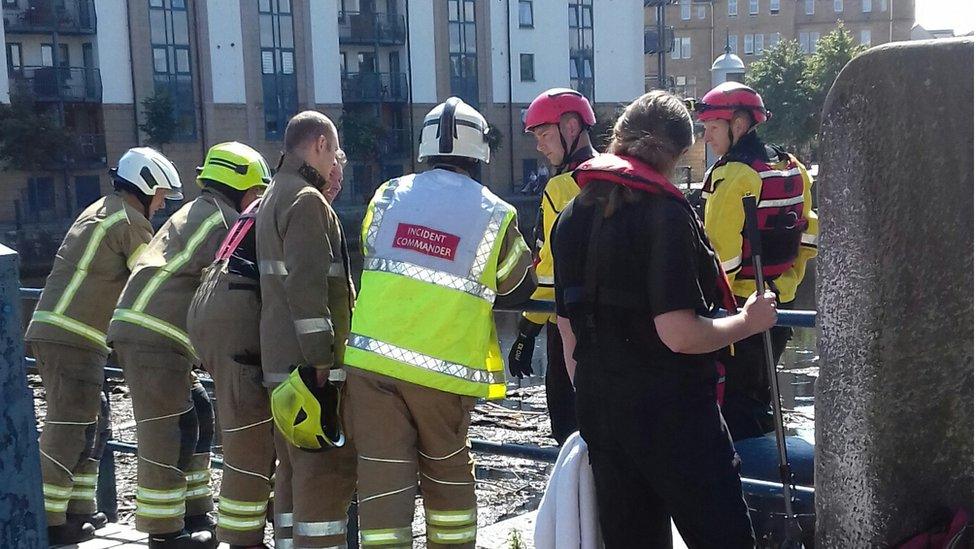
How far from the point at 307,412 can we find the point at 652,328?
148 centimetres

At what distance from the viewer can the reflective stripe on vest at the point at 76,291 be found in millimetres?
5500

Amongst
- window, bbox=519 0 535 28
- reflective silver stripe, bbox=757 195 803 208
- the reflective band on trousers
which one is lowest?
the reflective band on trousers

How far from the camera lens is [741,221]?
15.9 ft

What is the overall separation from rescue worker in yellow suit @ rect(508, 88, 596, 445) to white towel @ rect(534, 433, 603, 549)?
122cm

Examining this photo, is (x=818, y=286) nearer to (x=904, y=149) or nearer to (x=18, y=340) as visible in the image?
(x=904, y=149)

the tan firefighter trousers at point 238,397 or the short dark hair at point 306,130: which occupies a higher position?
the short dark hair at point 306,130

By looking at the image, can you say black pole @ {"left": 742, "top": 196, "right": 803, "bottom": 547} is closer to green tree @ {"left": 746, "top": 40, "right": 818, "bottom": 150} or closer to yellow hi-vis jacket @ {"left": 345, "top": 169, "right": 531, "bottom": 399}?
yellow hi-vis jacket @ {"left": 345, "top": 169, "right": 531, "bottom": 399}

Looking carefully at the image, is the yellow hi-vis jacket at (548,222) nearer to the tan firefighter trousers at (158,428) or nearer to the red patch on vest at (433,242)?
the red patch on vest at (433,242)

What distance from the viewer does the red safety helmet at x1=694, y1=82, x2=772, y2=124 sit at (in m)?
5.14

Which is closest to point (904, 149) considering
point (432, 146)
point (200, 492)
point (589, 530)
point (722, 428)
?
point (722, 428)

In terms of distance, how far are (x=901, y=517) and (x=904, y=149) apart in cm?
94

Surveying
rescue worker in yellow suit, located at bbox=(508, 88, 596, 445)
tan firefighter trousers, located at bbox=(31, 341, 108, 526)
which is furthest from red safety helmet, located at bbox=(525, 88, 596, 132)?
tan firefighter trousers, located at bbox=(31, 341, 108, 526)

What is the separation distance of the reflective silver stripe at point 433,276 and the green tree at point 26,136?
38.2 meters

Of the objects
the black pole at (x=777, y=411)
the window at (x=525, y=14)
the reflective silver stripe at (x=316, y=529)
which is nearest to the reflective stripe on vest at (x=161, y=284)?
the reflective silver stripe at (x=316, y=529)
